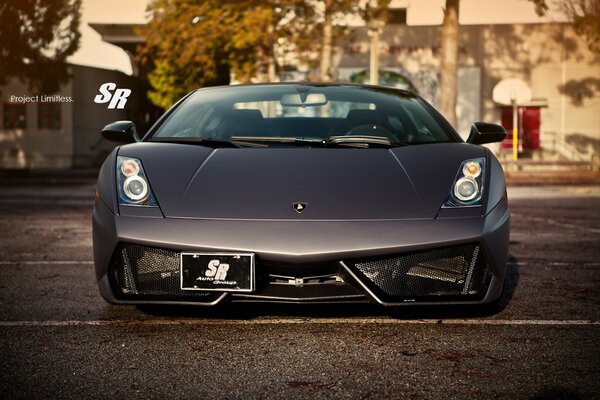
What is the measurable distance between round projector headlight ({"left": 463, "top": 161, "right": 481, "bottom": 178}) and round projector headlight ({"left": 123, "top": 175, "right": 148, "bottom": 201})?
1.52 m

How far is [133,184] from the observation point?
418 centimetres

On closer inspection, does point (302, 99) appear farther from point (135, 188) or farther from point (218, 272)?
point (218, 272)

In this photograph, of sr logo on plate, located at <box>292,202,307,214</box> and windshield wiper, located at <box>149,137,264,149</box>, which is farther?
windshield wiper, located at <box>149,137,264,149</box>

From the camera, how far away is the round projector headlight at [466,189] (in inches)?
162

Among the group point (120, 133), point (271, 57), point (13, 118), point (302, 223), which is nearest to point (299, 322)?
point (302, 223)

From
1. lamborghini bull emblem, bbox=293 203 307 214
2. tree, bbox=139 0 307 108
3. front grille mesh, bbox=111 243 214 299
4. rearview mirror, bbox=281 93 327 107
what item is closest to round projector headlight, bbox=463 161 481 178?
lamborghini bull emblem, bbox=293 203 307 214

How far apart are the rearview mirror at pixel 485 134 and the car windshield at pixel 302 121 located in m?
0.16

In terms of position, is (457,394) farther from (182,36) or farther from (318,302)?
(182,36)

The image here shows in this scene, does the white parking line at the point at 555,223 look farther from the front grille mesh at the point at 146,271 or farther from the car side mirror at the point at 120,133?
the front grille mesh at the point at 146,271

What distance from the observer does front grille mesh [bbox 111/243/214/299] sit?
3.90m

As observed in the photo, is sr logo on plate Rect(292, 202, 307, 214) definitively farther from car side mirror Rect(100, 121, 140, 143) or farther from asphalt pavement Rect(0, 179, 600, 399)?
car side mirror Rect(100, 121, 140, 143)

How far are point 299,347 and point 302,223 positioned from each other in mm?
538

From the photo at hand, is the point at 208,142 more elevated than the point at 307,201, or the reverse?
the point at 208,142

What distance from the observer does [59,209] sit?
43.0 ft
